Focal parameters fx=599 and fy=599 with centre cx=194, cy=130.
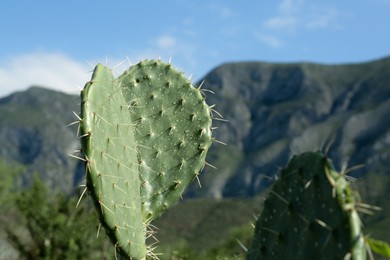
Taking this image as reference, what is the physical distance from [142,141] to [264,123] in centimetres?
16698

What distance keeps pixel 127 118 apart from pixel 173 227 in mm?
87108

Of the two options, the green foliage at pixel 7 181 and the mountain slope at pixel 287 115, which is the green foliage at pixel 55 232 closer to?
the green foliage at pixel 7 181

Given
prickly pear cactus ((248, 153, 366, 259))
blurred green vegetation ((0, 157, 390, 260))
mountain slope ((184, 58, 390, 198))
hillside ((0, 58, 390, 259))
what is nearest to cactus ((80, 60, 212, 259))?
blurred green vegetation ((0, 157, 390, 260))

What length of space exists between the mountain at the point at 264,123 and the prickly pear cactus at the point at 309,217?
362 ft

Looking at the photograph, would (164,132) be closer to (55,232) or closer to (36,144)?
(55,232)

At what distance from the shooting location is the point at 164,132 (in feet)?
11.1

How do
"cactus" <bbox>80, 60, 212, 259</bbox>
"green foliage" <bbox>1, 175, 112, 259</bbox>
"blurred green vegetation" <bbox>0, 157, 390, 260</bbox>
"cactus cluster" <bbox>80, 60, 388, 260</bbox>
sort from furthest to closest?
"green foliage" <bbox>1, 175, 112, 259</bbox>, "blurred green vegetation" <bbox>0, 157, 390, 260</bbox>, "cactus" <bbox>80, 60, 212, 259</bbox>, "cactus cluster" <bbox>80, 60, 388, 260</bbox>

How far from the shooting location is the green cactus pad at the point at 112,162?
2471 millimetres

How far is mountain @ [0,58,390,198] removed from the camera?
403 feet

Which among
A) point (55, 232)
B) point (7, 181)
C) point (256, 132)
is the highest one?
point (55, 232)

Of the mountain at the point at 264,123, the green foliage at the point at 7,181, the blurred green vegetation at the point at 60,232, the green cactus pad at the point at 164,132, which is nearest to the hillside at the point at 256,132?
the mountain at the point at 264,123

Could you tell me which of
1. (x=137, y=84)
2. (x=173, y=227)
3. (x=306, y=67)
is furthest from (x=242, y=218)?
(x=306, y=67)

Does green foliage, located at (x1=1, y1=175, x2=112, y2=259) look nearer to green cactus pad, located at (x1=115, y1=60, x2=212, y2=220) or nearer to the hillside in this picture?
green cactus pad, located at (x1=115, y1=60, x2=212, y2=220)

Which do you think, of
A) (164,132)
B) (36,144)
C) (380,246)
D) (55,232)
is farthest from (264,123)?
(380,246)
